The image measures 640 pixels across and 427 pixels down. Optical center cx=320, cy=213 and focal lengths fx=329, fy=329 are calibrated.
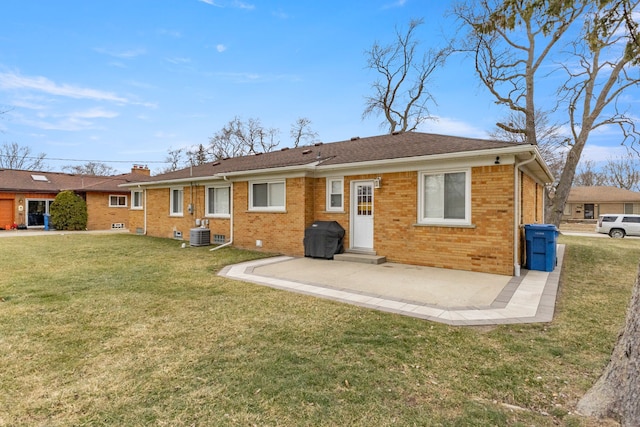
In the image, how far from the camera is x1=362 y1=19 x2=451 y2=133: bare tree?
23281 millimetres

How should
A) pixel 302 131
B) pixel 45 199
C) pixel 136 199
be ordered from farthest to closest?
pixel 302 131
pixel 45 199
pixel 136 199

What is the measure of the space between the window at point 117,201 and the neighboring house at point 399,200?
12811 millimetres

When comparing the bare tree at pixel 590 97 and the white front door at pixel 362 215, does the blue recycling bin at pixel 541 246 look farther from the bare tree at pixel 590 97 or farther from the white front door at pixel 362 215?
→ the bare tree at pixel 590 97

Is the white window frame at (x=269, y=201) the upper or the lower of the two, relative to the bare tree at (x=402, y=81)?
lower

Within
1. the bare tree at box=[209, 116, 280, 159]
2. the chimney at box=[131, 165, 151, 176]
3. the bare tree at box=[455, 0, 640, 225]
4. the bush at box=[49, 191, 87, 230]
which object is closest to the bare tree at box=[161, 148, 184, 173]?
the bare tree at box=[209, 116, 280, 159]

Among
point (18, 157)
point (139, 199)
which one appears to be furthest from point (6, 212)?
point (18, 157)

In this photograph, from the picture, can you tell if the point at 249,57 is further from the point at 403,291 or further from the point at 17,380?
the point at 17,380

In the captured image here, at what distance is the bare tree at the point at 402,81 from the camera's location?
23281mm

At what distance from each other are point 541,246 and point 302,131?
27.0 metres

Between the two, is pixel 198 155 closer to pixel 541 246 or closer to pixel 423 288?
pixel 423 288

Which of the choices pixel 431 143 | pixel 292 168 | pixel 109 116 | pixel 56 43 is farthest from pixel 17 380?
pixel 109 116

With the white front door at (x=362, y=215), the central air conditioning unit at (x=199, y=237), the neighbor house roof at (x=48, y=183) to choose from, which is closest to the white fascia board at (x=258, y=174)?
the white front door at (x=362, y=215)

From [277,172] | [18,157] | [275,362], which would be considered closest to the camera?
[275,362]

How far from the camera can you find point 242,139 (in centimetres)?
3447
